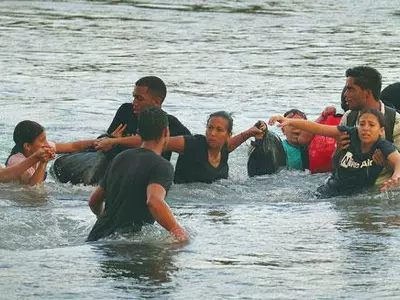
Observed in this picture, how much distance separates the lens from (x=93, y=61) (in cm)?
2606

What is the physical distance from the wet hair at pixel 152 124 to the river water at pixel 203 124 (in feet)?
2.66

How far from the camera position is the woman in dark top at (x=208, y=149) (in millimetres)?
13711

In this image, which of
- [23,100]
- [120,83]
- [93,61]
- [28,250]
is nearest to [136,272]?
[28,250]

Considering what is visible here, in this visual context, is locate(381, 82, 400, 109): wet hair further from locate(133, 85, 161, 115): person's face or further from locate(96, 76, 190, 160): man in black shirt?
locate(133, 85, 161, 115): person's face

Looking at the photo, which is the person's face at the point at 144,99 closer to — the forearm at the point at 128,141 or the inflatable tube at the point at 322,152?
the forearm at the point at 128,141

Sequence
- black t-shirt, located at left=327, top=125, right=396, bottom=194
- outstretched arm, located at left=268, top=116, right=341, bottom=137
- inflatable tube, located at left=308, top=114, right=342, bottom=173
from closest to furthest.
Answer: black t-shirt, located at left=327, top=125, right=396, bottom=194 < outstretched arm, located at left=268, top=116, right=341, bottom=137 < inflatable tube, located at left=308, top=114, right=342, bottom=173

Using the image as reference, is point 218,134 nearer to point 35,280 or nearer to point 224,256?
point 224,256

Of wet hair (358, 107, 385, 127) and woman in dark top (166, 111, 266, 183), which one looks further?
woman in dark top (166, 111, 266, 183)

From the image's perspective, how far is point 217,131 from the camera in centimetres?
1370

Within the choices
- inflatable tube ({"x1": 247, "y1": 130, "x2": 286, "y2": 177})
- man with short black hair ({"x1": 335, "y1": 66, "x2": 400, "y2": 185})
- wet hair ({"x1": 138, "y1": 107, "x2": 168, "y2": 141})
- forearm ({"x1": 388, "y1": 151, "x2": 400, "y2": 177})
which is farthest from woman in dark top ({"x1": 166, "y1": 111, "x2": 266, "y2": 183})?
wet hair ({"x1": 138, "y1": 107, "x2": 168, "y2": 141})

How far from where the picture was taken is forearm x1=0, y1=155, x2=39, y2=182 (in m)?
13.1

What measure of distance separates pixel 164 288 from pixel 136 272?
54 cm

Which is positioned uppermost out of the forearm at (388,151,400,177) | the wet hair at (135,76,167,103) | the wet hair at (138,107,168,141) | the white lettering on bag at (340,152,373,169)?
the wet hair at (138,107,168,141)

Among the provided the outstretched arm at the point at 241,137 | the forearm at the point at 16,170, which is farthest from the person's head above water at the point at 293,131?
the forearm at the point at 16,170
